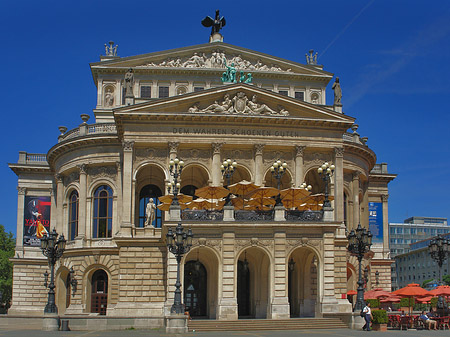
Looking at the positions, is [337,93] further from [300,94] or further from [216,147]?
→ [216,147]

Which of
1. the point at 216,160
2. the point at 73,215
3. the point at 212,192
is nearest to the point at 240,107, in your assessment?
the point at 216,160

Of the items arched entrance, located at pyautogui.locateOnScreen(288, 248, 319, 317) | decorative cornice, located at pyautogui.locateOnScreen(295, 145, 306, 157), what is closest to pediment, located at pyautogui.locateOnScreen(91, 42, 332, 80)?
decorative cornice, located at pyautogui.locateOnScreen(295, 145, 306, 157)

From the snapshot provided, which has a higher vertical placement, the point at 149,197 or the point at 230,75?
the point at 230,75

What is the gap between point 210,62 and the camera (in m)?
66.4

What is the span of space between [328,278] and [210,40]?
111 ft

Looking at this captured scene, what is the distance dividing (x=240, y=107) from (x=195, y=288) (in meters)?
15.0

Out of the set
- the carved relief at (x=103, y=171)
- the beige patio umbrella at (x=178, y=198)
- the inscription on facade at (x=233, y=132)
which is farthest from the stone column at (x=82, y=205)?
the beige patio umbrella at (x=178, y=198)

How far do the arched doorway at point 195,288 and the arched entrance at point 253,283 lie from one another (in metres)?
2.88

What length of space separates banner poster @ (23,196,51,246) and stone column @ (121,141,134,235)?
18.1 metres

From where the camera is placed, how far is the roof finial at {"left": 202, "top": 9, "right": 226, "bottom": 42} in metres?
70.1

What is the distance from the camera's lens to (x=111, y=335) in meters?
36.2

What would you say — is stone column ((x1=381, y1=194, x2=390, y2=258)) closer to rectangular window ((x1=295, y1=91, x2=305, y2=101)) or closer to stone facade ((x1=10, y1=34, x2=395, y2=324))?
stone facade ((x1=10, y1=34, x2=395, y2=324))

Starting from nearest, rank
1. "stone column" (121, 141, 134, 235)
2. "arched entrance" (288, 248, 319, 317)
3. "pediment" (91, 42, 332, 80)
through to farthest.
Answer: "arched entrance" (288, 248, 319, 317)
"stone column" (121, 141, 134, 235)
"pediment" (91, 42, 332, 80)

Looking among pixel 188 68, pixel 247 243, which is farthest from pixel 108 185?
pixel 247 243
